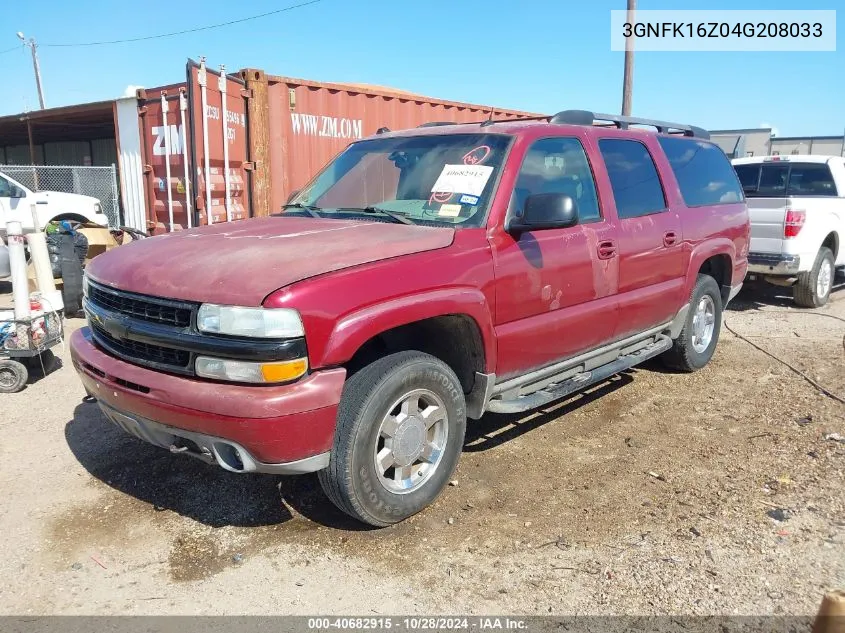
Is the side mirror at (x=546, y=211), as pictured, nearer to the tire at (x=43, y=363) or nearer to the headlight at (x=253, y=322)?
the headlight at (x=253, y=322)

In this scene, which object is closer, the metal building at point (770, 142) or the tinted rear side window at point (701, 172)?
the tinted rear side window at point (701, 172)

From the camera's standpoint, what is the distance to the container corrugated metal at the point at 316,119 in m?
9.30

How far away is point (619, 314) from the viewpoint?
14.5 ft

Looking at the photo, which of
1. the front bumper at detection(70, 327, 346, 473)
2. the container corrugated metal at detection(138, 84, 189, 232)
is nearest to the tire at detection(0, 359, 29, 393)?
the front bumper at detection(70, 327, 346, 473)

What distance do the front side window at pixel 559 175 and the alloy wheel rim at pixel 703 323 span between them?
190cm

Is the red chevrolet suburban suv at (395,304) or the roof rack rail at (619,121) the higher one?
the roof rack rail at (619,121)

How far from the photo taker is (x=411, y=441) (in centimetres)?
323

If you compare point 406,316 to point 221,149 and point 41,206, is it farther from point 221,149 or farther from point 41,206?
point 41,206

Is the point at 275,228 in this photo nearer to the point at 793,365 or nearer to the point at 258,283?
Answer: the point at 258,283

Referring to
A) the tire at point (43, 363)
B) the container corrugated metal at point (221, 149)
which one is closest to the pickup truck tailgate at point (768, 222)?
the container corrugated metal at point (221, 149)

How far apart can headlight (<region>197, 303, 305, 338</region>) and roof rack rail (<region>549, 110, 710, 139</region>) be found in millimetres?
2545

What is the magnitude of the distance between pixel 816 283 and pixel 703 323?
3.82m

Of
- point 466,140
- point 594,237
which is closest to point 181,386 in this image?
point 466,140

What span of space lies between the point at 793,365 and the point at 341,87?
Result: 7.31 m
